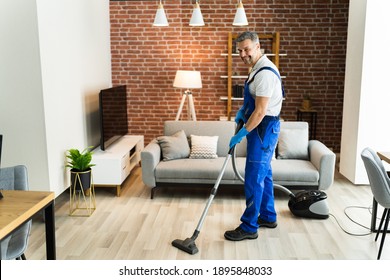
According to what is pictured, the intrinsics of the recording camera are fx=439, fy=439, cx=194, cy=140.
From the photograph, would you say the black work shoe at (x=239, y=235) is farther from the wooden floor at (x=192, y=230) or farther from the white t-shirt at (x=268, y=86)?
the white t-shirt at (x=268, y=86)

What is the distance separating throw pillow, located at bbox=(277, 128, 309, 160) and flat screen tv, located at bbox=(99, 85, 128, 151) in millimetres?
1930

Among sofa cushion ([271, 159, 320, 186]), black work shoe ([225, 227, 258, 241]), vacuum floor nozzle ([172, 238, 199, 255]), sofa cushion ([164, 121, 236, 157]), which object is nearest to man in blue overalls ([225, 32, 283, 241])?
black work shoe ([225, 227, 258, 241])

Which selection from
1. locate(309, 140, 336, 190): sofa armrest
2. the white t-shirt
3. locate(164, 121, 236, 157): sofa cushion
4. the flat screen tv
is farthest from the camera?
locate(164, 121, 236, 157): sofa cushion

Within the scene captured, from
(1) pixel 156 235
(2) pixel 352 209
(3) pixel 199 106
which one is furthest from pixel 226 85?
(1) pixel 156 235

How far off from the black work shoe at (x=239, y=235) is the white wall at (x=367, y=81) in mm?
2023

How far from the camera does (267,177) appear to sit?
380cm

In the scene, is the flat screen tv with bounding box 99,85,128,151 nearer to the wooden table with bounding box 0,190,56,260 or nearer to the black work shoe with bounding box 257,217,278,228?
the black work shoe with bounding box 257,217,278,228

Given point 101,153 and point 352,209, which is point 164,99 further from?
point 352,209

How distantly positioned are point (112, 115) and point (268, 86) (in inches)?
93.7

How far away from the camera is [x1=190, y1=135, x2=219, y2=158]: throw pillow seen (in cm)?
486

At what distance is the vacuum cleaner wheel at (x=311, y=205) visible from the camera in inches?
157

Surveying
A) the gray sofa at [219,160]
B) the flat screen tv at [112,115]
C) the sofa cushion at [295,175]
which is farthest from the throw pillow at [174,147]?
the sofa cushion at [295,175]

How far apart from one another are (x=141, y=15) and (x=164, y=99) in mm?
1260

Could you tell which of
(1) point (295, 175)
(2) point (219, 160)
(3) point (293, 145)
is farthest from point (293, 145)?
(2) point (219, 160)
